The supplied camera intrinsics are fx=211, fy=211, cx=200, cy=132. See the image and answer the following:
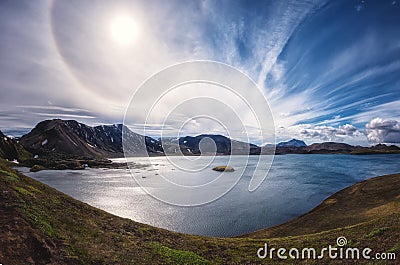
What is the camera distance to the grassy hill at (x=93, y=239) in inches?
497

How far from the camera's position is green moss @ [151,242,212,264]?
1630 centimetres

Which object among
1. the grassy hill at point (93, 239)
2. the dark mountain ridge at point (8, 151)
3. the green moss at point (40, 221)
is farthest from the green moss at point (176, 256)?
the dark mountain ridge at point (8, 151)

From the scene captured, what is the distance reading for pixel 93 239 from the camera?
16.4 m

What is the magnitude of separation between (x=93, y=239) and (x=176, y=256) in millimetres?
6609

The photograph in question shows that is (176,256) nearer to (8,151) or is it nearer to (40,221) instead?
(40,221)

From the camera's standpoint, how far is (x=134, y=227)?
72.5 ft

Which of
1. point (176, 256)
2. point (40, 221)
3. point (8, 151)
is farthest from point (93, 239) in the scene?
point (8, 151)

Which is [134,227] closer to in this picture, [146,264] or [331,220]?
[146,264]

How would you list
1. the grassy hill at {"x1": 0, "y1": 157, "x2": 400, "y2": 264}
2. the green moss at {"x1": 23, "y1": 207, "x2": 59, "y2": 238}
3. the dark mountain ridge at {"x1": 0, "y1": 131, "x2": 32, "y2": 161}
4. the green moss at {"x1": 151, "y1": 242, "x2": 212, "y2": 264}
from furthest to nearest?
the dark mountain ridge at {"x1": 0, "y1": 131, "x2": 32, "y2": 161}
the green moss at {"x1": 151, "y1": 242, "x2": 212, "y2": 264}
the green moss at {"x1": 23, "y1": 207, "x2": 59, "y2": 238}
the grassy hill at {"x1": 0, "y1": 157, "x2": 400, "y2": 264}

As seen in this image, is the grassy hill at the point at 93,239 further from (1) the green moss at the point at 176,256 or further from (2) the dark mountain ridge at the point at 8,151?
(2) the dark mountain ridge at the point at 8,151

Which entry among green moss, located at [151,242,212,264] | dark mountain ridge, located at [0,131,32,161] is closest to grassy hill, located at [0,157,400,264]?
green moss, located at [151,242,212,264]

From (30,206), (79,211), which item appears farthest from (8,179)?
(79,211)

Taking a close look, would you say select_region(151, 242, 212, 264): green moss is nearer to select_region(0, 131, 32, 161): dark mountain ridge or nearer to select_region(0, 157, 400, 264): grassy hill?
select_region(0, 157, 400, 264): grassy hill

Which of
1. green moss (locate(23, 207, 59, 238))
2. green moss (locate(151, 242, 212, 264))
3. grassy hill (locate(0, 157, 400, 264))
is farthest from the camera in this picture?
green moss (locate(151, 242, 212, 264))
